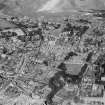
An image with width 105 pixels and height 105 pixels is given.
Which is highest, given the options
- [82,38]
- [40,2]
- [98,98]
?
[40,2]

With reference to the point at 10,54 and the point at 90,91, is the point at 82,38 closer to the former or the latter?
the point at 10,54

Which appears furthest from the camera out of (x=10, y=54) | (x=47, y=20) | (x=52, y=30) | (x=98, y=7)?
→ (x=98, y=7)

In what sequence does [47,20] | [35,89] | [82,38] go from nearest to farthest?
[35,89], [82,38], [47,20]

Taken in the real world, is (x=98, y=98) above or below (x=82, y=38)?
below

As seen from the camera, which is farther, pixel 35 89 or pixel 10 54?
pixel 10 54

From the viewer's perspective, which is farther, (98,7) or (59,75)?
(98,7)

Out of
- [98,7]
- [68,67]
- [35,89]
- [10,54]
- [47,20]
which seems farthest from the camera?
[98,7]

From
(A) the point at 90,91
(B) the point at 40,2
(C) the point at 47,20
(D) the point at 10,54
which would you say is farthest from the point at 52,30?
(A) the point at 90,91

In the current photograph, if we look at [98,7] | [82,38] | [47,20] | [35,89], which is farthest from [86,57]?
[98,7]

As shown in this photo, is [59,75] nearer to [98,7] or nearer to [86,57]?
[86,57]
